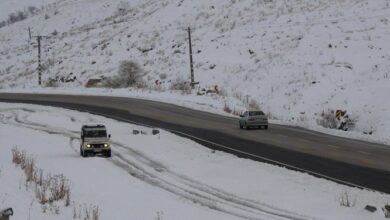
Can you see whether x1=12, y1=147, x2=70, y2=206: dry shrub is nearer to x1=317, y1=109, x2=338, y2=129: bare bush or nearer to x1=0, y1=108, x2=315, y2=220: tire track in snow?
x1=0, y1=108, x2=315, y2=220: tire track in snow

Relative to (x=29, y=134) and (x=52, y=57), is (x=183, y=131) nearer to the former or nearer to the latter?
(x=29, y=134)

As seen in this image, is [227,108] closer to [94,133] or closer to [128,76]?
[94,133]

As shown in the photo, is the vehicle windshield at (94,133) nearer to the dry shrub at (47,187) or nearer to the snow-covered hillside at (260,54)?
the dry shrub at (47,187)

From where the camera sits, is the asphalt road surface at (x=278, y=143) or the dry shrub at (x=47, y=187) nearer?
the dry shrub at (x=47, y=187)

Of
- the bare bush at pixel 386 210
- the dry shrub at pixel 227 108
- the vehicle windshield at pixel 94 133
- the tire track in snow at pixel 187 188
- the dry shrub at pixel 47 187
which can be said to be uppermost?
the vehicle windshield at pixel 94 133

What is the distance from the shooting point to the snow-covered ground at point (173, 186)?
46.9 feet

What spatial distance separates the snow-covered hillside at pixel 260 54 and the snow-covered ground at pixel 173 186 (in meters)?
11.9

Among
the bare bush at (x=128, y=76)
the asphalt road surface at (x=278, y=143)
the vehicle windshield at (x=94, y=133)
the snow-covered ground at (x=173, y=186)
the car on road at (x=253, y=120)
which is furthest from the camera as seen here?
the bare bush at (x=128, y=76)

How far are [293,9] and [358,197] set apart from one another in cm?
5543

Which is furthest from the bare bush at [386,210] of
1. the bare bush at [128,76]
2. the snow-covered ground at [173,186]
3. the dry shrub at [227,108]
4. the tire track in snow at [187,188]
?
the bare bush at [128,76]

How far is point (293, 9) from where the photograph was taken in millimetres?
69062

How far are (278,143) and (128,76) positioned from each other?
128 feet

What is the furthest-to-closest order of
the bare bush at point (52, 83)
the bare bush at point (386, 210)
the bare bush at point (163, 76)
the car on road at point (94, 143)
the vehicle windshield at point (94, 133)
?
1. the bare bush at point (52, 83)
2. the bare bush at point (163, 76)
3. the vehicle windshield at point (94, 133)
4. the car on road at point (94, 143)
5. the bare bush at point (386, 210)

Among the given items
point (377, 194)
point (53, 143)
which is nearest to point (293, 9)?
point (53, 143)
